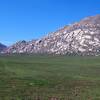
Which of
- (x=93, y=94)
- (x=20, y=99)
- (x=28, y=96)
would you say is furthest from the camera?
(x=93, y=94)

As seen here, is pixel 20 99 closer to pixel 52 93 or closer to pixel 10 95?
pixel 10 95

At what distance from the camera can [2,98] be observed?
124ft

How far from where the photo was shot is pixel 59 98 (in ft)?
126

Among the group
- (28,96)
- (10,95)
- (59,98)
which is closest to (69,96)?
(59,98)

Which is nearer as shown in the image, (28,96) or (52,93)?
(28,96)

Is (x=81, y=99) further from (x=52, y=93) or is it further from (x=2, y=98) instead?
(x=2, y=98)

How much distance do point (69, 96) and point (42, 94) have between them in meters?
4.06

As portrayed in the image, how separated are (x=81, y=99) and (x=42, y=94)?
6.51 metres

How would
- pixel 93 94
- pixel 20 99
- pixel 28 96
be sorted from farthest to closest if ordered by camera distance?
pixel 93 94
pixel 28 96
pixel 20 99

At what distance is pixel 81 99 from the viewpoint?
124ft

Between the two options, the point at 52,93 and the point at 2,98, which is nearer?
the point at 2,98

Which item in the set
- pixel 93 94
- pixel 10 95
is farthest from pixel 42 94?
pixel 93 94

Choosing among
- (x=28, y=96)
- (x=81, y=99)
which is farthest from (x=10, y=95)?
(x=81, y=99)

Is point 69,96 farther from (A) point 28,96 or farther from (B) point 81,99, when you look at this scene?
(A) point 28,96
